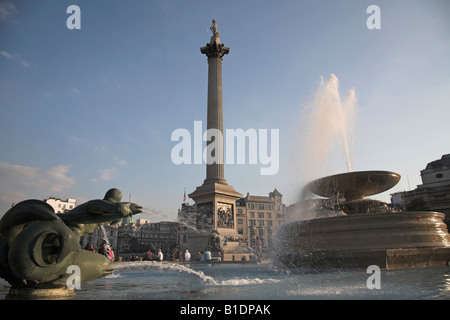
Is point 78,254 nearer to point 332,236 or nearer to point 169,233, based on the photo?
point 332,236

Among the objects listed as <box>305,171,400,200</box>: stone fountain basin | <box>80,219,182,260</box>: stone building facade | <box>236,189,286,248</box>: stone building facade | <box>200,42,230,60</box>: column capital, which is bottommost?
<box>80,219,182,260</box>: stone building facade

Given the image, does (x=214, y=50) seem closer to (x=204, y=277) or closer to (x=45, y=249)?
(x=204, y=277)

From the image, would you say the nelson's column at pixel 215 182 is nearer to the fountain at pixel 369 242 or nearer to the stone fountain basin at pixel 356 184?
the stone fountain basin at pixel 356 184

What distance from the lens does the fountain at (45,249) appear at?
3943mm

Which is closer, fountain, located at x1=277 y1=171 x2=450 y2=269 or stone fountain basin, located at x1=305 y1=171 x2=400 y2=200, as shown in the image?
fountain, located at x1=277 y1=171 x2=450 y2=269

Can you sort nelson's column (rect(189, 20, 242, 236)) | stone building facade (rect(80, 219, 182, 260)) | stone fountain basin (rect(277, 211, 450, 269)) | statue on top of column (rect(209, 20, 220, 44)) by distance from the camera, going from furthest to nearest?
stone building facade (rect(80, 219, 182, 260)) → statue on top of column (rect(209, 20, 220, 44)) → nelson's column (rect(189, 20, 242, 236)) → stone fountain basin (rect(277, 211, 450, 269))

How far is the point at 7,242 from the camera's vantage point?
13.7 ft

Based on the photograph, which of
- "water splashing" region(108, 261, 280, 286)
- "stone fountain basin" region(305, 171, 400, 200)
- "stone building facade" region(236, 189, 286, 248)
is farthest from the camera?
"stone building facade" region(236, 189, 286, 248)

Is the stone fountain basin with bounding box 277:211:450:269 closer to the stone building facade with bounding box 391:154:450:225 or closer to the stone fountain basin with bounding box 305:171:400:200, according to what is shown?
the stone fountain basin with bounding box 305:171:400:200

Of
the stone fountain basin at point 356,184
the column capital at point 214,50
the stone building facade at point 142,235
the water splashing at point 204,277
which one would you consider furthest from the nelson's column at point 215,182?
the stone building facade at point 142,235

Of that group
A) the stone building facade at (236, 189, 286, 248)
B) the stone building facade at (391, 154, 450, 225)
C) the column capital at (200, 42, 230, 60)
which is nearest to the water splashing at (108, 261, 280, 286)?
the column capital at (200, 42, 230, 60)

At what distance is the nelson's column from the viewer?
977 inches

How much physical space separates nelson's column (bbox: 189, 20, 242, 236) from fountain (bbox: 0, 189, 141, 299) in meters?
20.1
